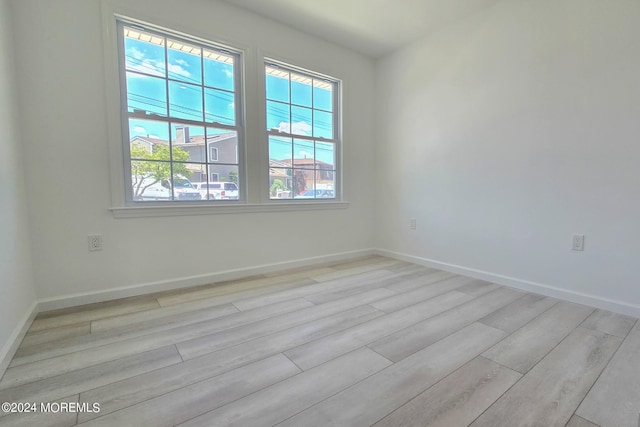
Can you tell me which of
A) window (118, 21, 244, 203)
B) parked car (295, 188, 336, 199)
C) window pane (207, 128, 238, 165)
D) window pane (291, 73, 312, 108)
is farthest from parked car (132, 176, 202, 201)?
window pane (291, 73, 312, 108)

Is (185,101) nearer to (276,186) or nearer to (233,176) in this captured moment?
(233,176)

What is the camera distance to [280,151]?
120 inches

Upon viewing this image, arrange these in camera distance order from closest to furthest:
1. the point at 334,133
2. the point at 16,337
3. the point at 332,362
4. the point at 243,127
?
the point at 332,362 → the point at 16,337 → the point at 243,127 → the point at 334,133

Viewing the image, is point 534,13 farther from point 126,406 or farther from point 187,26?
point 126,406

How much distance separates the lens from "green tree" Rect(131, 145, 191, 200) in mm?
2318

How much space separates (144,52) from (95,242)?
1.55m

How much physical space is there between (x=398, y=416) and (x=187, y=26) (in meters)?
3.03

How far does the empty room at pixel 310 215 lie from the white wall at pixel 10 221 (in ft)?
0.07

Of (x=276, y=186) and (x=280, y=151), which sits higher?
(x=280, y=151)

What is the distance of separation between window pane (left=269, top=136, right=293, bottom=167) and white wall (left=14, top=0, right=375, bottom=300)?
0.67 ft

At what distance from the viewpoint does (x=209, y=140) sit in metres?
2.63

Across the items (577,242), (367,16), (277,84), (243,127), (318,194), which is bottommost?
(577,242)

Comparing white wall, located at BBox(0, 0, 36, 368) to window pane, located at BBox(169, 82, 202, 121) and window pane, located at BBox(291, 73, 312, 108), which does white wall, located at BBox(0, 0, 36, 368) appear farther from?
window pane, located at BBox(291, 73, 312, 108)

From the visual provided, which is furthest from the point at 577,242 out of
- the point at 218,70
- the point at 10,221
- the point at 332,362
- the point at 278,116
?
the point at 10,221
